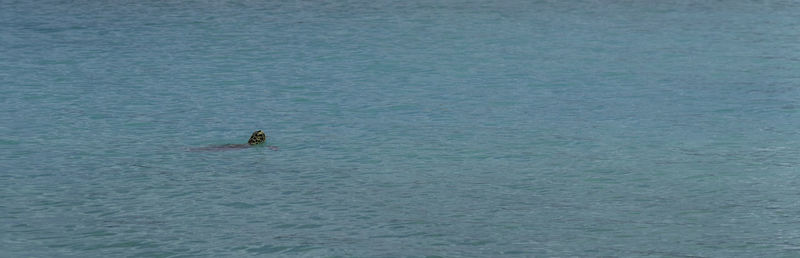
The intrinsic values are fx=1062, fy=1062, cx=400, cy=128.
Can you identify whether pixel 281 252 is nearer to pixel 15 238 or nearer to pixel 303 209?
pixel 303 209

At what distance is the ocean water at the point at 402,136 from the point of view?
744cm

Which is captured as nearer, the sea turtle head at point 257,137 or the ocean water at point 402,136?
the ocean water at point 402,136

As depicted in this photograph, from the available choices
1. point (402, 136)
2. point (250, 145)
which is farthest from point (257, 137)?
point (402, 136)

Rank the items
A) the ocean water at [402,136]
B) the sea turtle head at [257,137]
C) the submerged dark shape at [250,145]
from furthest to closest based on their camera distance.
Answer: the sea turtle head at [257,137]
the submerged dark shape at [250,145]
the ocean water at [402,136]

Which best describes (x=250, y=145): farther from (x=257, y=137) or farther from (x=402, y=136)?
(x=402, y=136)

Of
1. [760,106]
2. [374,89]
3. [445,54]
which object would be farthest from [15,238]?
[445,54]

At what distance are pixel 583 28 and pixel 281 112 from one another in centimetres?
796

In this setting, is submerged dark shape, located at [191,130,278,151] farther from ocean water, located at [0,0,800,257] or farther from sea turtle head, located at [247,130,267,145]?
ocean water, located at [0,0,800,257]

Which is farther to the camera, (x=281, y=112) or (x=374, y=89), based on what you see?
(x=374, y=89)

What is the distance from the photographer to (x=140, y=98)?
12570 millimetres

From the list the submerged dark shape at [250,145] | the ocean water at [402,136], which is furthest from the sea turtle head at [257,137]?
the ocean water at [402,136]

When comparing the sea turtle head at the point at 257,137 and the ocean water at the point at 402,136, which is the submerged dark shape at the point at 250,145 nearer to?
the sea turtle head at the point at 257,137

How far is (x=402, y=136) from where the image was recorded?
10664 mm

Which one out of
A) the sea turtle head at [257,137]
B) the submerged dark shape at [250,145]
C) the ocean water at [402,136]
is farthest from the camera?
the sea turtle head at [257,137]
